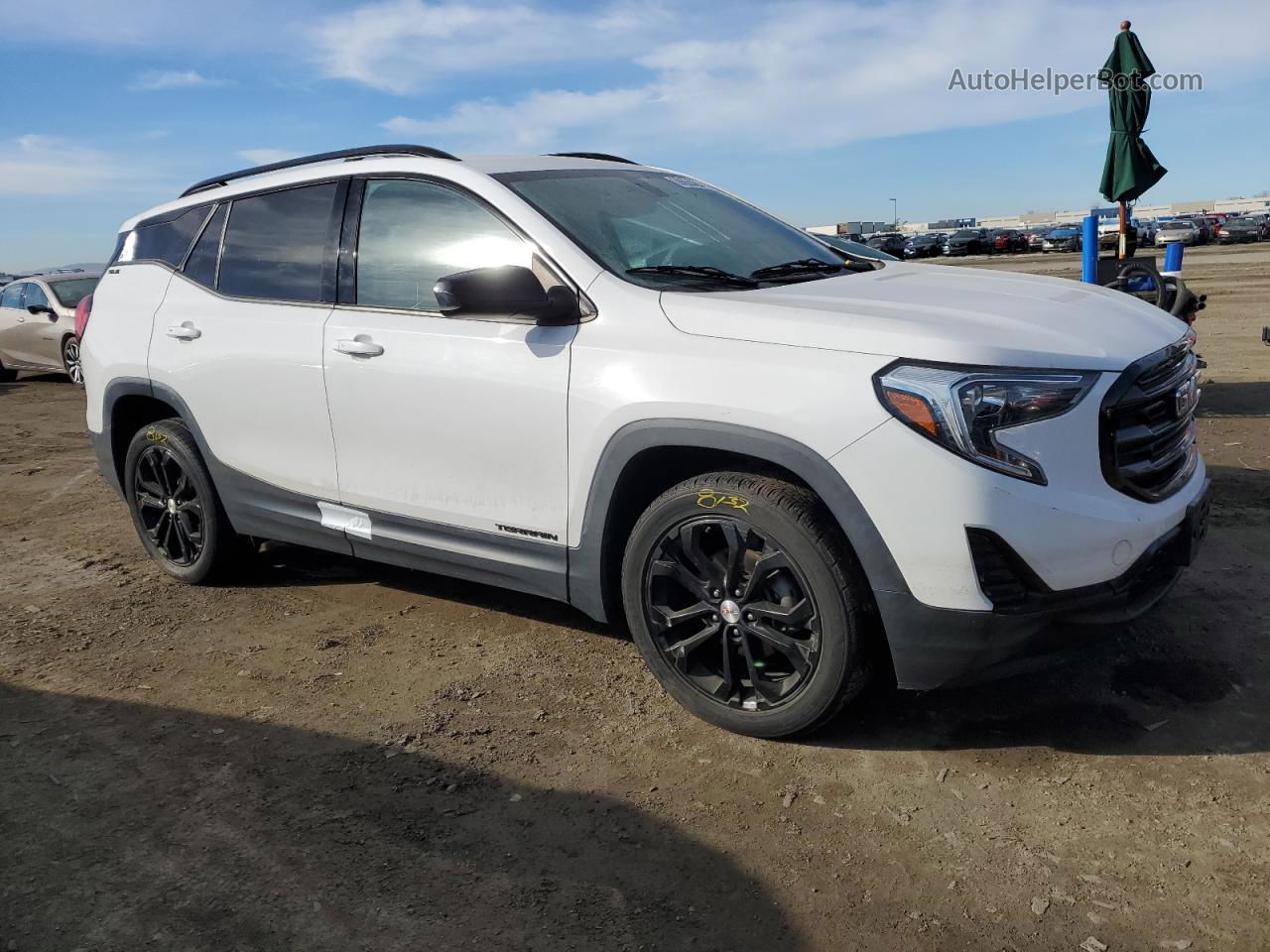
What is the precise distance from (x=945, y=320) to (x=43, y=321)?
46.9 feet

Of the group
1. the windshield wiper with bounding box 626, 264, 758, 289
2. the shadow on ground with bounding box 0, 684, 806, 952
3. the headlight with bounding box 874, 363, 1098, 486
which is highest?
the windshield wiper with bounding box 626, 264, 758, 289

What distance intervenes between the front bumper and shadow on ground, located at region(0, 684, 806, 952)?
0.79 m

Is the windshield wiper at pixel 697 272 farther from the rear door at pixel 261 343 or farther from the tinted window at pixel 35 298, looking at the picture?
the tinted window at pixel 35 298

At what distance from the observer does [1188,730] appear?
10.7ft

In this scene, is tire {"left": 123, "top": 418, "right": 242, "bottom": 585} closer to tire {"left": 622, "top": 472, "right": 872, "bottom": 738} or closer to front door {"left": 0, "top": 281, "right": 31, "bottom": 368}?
tire {"left": 622, "top": 472, "right": 872, "bottom": 738}

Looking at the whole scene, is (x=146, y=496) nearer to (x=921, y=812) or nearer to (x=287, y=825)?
(x=287, y=825)

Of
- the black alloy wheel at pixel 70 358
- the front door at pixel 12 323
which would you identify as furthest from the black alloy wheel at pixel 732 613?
the front door at pixel 12 323

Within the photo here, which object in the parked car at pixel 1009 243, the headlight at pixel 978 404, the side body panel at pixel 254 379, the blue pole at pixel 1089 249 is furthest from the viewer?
the parked car at pixel 1009 243

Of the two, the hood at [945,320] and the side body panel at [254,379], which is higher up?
the hood at [945,320]

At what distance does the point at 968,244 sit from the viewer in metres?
51.2

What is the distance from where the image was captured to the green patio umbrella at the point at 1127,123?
8.79m

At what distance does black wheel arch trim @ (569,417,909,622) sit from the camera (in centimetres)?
298

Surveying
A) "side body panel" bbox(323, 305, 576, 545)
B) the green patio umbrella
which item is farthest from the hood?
the green patio umbrella

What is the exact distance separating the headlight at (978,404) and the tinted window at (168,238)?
Answer: 3.53 meters
